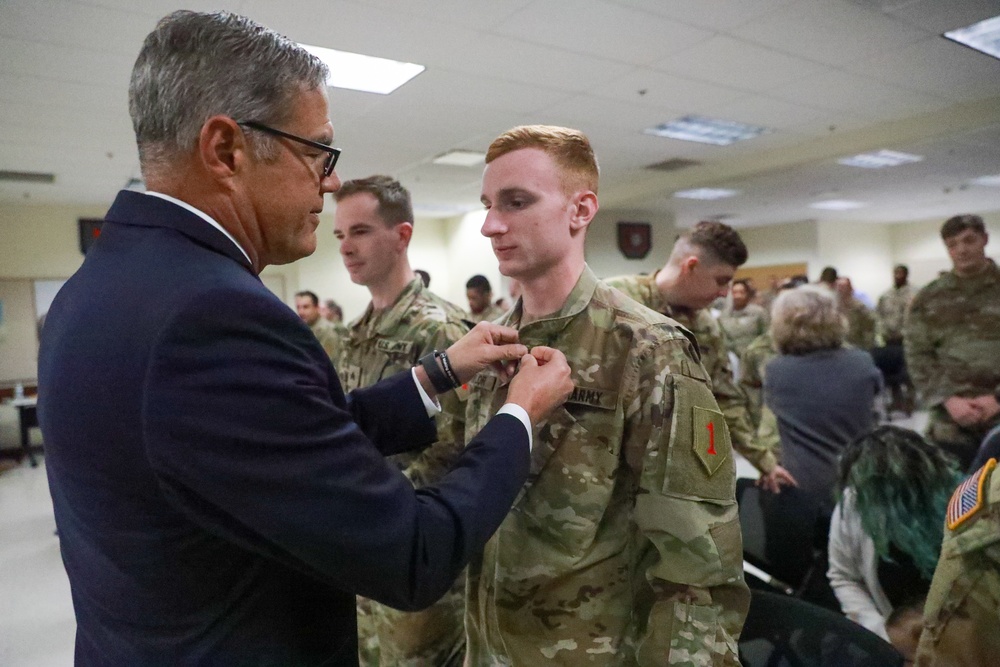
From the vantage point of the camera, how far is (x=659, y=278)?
8.78 feet

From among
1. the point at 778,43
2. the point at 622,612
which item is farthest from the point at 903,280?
the point at 622,612

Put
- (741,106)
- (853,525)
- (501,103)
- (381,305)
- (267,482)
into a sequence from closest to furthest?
(267,482), (853,525), (381,305), (501,103), (741,106)

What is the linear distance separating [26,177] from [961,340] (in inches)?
345

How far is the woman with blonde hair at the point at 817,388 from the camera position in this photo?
103 inches

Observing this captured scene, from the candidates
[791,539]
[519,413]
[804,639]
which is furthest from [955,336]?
[519,413]

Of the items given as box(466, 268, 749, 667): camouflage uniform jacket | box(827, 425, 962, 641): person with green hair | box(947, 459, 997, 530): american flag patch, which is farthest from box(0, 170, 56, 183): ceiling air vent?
box(947, 459, 997, 530): american flag patch

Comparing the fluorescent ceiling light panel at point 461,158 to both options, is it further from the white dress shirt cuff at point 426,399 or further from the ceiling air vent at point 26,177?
the white dress shirt cuff at point 426,399

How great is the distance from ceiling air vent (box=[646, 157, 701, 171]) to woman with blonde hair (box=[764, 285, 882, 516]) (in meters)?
5.58

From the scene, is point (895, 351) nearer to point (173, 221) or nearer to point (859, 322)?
point (859, 322)

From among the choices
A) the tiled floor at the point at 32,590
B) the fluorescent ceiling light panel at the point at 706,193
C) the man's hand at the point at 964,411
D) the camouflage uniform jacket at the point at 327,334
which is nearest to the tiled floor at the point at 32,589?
the tiled floor at the point at 32,590

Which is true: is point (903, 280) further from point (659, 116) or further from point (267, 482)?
point (267, 482)

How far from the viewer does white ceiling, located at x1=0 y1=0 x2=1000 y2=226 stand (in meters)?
3.57

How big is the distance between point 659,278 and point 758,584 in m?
1.29

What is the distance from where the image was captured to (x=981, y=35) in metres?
4.34
